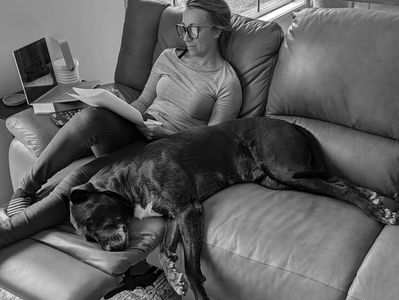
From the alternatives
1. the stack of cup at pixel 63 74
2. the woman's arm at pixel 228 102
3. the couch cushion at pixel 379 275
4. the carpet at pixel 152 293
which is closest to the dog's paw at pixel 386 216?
the couch cushion at pixel 379 275

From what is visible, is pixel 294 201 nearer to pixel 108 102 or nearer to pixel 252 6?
pixel 108 102

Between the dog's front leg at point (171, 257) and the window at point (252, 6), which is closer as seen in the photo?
the dog's front leg at point (171, 257)

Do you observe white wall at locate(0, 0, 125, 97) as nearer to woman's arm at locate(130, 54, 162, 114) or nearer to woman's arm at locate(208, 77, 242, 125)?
woman's arm at locate(130, 54, 162, 114)

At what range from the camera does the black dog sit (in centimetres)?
171

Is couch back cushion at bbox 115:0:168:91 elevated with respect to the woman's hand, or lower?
elevated

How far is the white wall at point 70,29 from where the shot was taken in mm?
2549

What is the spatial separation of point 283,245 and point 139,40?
1469 millimetres

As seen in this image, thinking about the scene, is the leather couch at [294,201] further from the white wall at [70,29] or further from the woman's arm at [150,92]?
the white wall at [70,29]

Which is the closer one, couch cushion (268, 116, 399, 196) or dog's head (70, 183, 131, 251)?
dog's head (70, 183, 131, 251)

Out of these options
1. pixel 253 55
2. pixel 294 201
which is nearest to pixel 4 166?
pixel 253 55

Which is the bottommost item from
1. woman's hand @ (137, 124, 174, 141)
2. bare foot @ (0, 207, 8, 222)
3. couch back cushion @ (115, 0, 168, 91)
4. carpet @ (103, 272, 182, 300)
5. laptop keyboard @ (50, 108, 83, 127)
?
carpet @ (103, 272, 182, 300)

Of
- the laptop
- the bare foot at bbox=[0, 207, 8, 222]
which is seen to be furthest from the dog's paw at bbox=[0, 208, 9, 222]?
the laptop

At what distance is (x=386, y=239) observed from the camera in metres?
1.60

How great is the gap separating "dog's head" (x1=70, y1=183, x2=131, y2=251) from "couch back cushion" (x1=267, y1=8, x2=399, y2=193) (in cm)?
93
